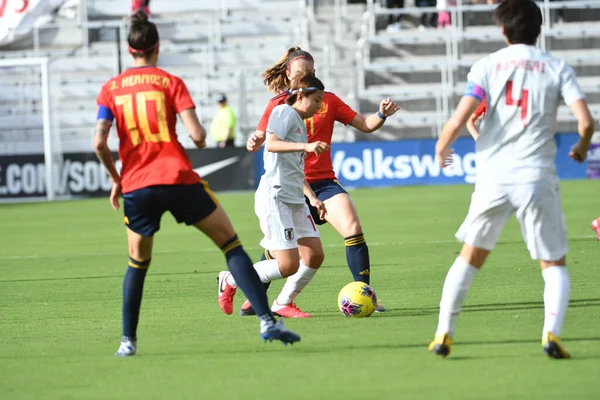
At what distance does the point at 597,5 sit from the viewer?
101ft

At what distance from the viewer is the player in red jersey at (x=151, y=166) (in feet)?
23.1

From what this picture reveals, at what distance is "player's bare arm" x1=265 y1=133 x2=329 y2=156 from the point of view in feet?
24.6

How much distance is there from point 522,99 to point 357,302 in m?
2.62

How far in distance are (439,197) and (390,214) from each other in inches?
135

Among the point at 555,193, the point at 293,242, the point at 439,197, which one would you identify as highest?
the point at 555,193

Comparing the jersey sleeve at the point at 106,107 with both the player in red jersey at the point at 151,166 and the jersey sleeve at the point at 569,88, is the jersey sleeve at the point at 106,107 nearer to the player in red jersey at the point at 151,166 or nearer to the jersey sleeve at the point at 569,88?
the player in red jersey at the point at 151,166

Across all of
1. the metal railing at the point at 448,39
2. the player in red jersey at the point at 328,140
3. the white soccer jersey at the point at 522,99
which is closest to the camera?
the white soccer jersey at the point at 522,99

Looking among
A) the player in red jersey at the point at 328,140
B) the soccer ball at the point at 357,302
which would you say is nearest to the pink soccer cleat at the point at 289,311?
the player in red jersey at the point at 328,140

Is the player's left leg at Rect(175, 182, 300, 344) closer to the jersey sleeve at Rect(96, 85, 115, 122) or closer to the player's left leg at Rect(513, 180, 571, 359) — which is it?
the jersey sleeve at Rect(96, 85, 115, 122)

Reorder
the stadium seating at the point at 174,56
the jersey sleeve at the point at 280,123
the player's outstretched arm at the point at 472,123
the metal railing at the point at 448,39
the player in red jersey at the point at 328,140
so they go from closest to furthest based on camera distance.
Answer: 1. the player's outstretched arm at the point at 472,123
2. the jersey sleeve at the point at 280,123
3. the player in red jersey at the point at 328,140
4. the metal railing at the point at 448,39
5. the stadium seating at the point at 174,56

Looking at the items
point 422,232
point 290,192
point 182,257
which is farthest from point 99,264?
point 290,192

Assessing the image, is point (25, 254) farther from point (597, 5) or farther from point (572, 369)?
point (597, 5)

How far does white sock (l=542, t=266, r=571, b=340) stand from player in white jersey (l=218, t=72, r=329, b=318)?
2.06m

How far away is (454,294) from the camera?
6699 millimetres
